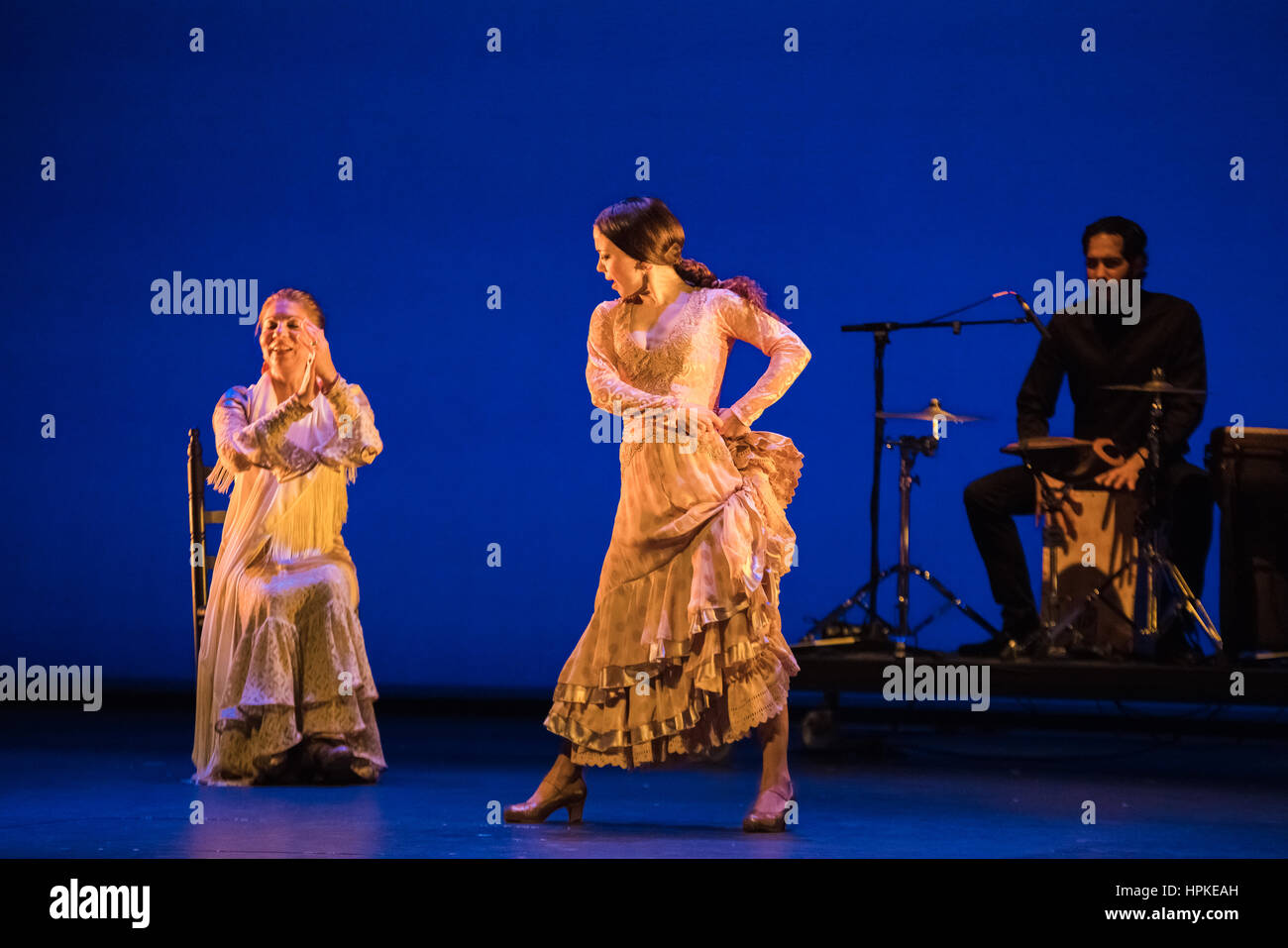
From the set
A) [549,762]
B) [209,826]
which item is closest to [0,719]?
[549,762]

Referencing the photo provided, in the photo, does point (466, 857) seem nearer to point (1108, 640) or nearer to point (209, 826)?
point (209, 826)

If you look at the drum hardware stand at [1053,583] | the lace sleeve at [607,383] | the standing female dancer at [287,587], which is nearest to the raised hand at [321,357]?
the standing female dancer at [287,587]

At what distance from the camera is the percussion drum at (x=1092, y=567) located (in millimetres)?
5879

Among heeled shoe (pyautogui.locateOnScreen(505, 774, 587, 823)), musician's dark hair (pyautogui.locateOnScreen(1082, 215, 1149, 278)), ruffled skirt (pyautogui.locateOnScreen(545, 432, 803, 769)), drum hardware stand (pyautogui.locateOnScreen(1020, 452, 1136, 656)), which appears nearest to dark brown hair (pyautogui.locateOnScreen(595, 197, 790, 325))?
ruffled skirt (pyautogui.locateOnScreen(545, 432, 803, 769))

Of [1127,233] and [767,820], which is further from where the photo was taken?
[1127,233]

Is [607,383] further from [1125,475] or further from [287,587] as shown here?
[1125,475]

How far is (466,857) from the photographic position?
10.9 feet

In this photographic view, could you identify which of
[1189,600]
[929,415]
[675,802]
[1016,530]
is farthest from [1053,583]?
[675,802]

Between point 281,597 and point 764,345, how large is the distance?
1.84 m

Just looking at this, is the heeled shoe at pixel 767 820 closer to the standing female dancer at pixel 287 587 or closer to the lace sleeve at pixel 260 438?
the standing female dancer at pixel 287 587

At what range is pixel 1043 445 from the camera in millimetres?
5762

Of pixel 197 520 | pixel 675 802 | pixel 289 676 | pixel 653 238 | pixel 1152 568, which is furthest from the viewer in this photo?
pixel 1152 568

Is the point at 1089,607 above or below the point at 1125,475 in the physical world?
below
